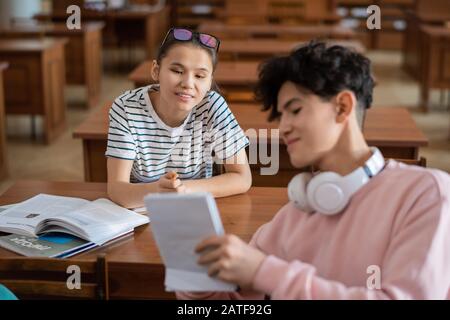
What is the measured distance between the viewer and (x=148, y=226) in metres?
1.84

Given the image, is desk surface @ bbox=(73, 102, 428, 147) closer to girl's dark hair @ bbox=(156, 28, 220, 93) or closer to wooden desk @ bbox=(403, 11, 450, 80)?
girl's dark hair @ bbox=(156, 28, 220, 93)

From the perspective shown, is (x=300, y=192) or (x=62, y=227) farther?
(x=62, y=227)

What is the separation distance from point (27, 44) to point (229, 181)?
13.0 ft

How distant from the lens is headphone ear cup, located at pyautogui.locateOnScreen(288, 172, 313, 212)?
4.25 feet

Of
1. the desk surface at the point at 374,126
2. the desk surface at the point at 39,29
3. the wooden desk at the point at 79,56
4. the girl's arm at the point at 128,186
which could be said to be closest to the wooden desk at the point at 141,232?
the girl's arm at the point at 128,186

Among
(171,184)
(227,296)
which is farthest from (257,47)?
(227,296)

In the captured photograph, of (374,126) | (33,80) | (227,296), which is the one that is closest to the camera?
(227,296)

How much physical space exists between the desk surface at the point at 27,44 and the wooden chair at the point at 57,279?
393 centimetres

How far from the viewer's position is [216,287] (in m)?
1.22

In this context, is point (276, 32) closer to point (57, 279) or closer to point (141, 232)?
point (141, 232)

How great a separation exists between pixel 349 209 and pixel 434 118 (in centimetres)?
547

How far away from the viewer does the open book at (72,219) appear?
1.73 m

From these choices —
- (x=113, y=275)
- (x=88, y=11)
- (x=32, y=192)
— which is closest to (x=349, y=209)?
(x=113, y=275)
